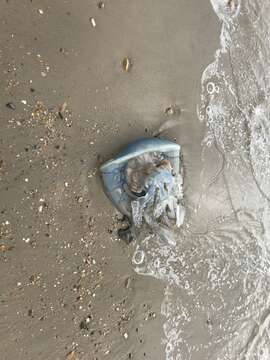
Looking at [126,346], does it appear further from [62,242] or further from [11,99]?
[11,99]

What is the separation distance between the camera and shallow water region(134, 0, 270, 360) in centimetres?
421

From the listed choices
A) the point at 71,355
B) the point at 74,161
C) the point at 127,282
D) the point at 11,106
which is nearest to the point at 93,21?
the point at 11,106

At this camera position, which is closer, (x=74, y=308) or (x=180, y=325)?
(x=74, y=308)

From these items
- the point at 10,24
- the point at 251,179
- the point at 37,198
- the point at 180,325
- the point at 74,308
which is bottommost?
the point at 180,325

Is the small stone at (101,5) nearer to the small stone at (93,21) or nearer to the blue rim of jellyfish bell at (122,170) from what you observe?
the small stone at (93,21)

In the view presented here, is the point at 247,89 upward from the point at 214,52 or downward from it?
downward

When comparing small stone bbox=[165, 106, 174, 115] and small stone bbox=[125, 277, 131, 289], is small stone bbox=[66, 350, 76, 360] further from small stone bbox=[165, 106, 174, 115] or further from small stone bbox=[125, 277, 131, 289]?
small stone bbox=[165, 106, 174, 115]

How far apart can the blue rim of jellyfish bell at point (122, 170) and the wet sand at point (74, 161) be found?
8 centimetres

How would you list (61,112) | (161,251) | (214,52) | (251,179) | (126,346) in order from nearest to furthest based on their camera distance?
1. (61,112)
2. (126,346)
3. (161,251)
4. (214,52)
5. (251,179)

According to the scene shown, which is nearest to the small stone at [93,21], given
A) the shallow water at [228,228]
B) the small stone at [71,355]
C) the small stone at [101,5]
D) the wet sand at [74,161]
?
the wet sand at [74,161]

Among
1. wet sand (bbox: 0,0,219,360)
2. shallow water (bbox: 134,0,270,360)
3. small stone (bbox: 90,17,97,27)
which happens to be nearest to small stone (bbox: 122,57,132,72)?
wet sand (bbox: 0,0,219,360)

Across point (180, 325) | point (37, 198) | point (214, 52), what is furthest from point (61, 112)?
point (180, 325)

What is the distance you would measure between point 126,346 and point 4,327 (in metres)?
1.10

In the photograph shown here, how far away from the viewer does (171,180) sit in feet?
13.0
